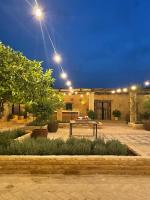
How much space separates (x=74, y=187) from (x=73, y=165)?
94 cm

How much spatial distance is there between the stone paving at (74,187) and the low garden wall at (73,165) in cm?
19

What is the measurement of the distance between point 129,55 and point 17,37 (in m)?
31.0

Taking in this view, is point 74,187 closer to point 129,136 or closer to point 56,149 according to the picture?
point 56,149

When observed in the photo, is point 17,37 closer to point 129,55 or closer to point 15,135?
point 129,55

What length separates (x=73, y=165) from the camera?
6.22m

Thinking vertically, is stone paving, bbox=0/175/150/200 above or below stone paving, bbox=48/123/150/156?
below

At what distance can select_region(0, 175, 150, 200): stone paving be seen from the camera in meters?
4.81

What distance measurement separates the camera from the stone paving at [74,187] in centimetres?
481

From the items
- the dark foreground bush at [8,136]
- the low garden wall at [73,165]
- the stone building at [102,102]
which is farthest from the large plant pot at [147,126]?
the low garden wall at [73,165]

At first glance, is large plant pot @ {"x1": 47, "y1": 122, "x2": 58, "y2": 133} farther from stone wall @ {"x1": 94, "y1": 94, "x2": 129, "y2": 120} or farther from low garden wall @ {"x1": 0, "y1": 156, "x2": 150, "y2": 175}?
stone wall @ {"x1": 94, "y1": 94, "x2": 129, "y2": 120}

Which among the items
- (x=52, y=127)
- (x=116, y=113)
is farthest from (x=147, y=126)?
(x=116, y=113)

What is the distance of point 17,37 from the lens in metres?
44.2

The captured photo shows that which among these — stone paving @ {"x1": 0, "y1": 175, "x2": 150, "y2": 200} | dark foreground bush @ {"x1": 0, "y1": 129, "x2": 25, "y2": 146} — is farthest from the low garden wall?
dark foreground bush @ {"x1": 0, "y1": 129, "x2": 25, "y2": 146}

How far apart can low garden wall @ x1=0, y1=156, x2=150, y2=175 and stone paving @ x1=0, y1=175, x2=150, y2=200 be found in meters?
0.19
